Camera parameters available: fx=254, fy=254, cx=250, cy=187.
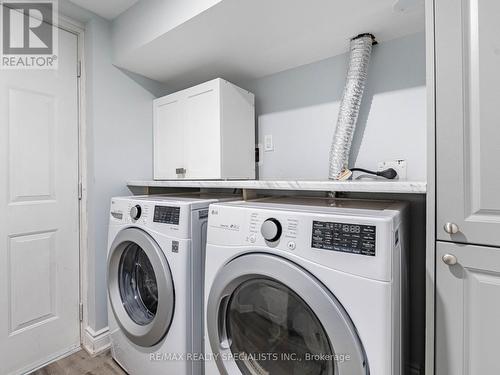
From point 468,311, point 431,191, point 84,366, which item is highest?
point 431,191

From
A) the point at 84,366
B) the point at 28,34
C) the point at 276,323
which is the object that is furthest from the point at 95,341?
the point at 28,34

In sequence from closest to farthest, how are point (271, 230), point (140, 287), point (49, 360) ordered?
point (271, 230) → point (140, 287) → point (49, 360)

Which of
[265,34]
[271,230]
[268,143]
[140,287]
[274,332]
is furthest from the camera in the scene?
[268,143]

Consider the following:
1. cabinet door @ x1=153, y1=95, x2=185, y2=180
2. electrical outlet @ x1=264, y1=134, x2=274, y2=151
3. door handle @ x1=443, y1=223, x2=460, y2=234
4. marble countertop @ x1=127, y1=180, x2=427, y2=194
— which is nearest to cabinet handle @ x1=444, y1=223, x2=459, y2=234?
door handle @ x1=443, y1=223, x2=460, y2=234

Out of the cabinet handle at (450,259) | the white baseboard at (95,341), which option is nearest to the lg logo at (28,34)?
the white baseboard at (95,341)

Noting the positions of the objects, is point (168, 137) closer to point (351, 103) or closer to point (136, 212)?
point (136, 212)

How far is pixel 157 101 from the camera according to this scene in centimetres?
193

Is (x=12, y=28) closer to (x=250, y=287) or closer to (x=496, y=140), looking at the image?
(x=250, y=287)

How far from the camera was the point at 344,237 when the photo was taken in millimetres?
745

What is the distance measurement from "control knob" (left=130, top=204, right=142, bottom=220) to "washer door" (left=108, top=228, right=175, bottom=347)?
67mm

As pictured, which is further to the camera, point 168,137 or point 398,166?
point 168,137

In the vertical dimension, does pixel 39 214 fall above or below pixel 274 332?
above

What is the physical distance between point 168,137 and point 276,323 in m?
1.44

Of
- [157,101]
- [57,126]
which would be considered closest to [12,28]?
[57,126]
